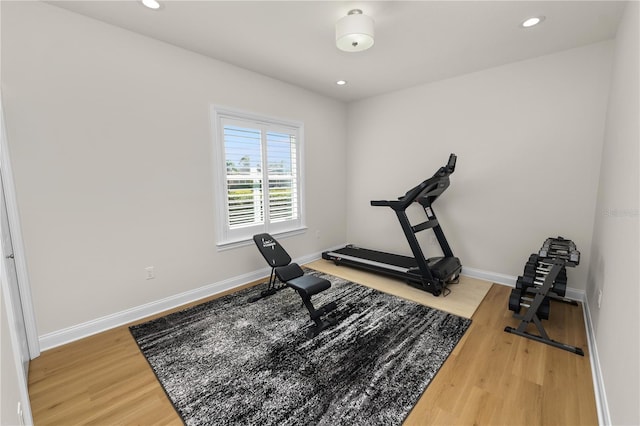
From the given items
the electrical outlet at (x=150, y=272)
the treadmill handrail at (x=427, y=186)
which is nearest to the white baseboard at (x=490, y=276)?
the treadmill handrail at (x=427, y=186)

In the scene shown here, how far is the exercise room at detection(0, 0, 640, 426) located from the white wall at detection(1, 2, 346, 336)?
0.02 meters

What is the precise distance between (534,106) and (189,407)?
13.8ft

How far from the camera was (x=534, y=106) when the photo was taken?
306 cm

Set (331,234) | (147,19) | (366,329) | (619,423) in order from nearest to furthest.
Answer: (619,423) → (147,19) → (366,329) → (331,234)

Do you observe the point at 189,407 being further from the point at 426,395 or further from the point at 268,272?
the point at 268,272

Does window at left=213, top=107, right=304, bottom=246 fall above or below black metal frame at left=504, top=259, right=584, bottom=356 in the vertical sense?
above

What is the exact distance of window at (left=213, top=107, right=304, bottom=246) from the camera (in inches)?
127

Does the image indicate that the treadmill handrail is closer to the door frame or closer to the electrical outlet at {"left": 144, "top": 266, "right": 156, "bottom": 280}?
the electrical outlet at {"left": 144, "top": 266, "right": 156, "bottom": 280}

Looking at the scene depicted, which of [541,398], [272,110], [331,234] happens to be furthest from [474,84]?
[541,398]

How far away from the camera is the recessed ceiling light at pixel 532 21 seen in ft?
7.50

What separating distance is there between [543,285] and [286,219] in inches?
117

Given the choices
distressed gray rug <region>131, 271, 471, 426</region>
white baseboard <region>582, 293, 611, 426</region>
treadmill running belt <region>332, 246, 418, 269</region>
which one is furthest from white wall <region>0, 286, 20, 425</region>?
treadmill running belt <region>332, 246, 418, 269</region>

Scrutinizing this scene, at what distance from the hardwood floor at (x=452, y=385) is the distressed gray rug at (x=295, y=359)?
0.09 m

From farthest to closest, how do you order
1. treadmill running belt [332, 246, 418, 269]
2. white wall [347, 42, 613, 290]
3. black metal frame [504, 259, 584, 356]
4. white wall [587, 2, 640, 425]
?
treadmill running belt [332, 246, 418, 269]
white wall [347, 42, 613, 290]
black metal frame [504, 259, 584, 356]
white wall [587, 2, 640, 425]
